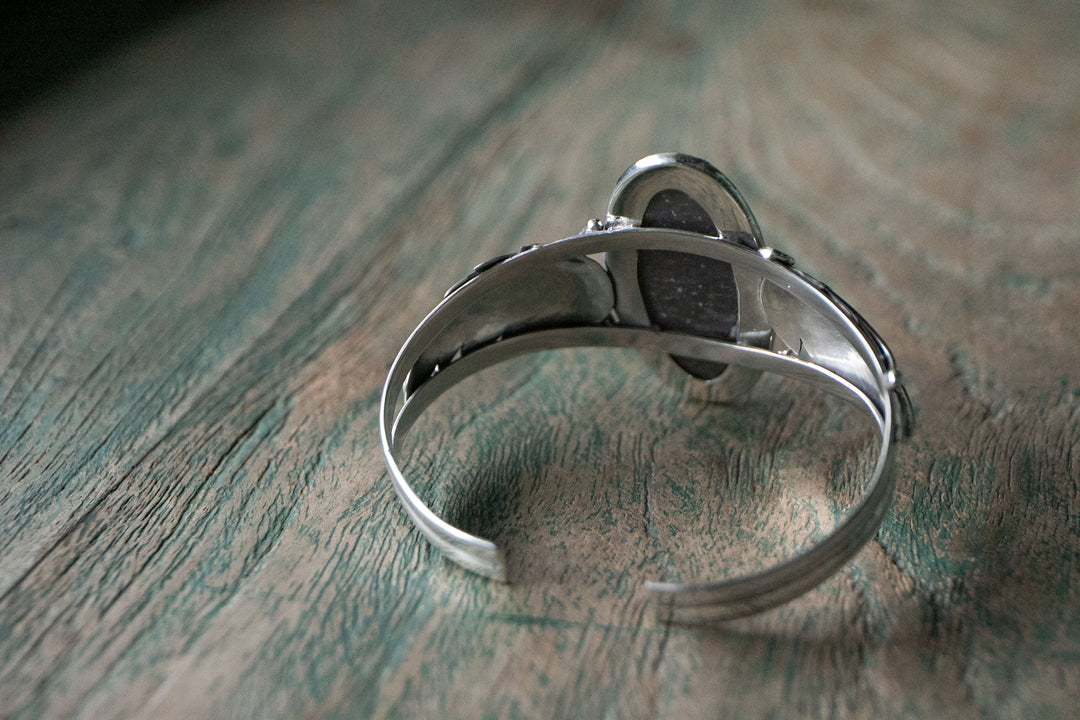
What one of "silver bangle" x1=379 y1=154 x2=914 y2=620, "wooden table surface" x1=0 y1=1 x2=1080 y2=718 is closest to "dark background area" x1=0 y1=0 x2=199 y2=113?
"wooden table surface" x1=0 y1=1 x2=1080 y2=718

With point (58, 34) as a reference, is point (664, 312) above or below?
below

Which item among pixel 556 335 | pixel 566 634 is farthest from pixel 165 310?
pixel 566 634

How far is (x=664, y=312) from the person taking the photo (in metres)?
0.70

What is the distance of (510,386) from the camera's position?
2.37 ft

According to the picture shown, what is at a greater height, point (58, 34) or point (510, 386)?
point (58, 34)

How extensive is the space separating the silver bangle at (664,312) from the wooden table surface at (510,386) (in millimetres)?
33

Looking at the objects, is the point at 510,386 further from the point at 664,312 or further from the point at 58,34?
the point at 58,34

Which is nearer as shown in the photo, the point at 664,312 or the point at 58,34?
the point at 664,312

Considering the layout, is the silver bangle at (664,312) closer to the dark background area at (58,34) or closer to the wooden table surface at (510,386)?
the wooden table surface at (510,386)

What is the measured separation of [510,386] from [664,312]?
13 cm

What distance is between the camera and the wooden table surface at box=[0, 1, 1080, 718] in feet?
1.65

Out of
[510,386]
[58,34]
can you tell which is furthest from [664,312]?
[58,34]

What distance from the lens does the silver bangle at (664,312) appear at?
0.60 meters

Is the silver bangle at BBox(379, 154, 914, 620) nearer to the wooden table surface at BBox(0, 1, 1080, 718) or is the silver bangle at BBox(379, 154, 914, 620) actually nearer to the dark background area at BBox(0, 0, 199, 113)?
the wooden table surface at BBox(0, 1, 1080, 718)
